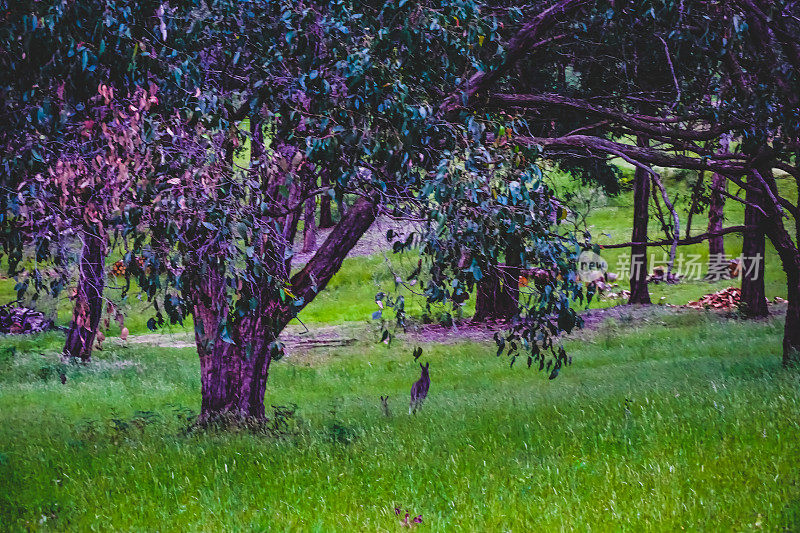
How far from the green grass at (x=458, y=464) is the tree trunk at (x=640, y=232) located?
12350 millimetres

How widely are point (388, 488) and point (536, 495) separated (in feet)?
4.52

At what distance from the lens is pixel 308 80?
7211 millimetres

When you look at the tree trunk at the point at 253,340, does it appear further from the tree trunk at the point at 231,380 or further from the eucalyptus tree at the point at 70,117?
Result: the eucalyptus tree at the point at 70,117

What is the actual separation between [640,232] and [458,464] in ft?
67.9

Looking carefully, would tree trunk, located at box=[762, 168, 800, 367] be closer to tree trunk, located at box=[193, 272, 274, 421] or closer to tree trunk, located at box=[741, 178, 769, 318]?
tree trunk, located at box=[193, 272, 274, 421]

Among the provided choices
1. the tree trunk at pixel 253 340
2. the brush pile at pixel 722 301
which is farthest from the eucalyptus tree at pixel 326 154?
the brush pile at pixel 722 301

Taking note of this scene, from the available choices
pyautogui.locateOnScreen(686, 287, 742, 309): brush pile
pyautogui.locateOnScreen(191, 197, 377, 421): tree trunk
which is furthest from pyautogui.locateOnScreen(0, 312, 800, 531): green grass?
pyautogui.locateOnScreen(686, 287, 742, 309): brush pile

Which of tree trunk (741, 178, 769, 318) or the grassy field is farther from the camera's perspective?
tree trunk (741, 178, 769, 318)

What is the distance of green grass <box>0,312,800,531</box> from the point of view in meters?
6.33

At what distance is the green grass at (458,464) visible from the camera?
6.33 m

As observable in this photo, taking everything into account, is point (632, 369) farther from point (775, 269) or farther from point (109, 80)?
point (775, 269)

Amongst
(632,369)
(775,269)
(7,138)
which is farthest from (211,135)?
(775,269)

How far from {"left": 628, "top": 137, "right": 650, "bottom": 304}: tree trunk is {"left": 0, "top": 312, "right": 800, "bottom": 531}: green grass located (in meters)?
12.4

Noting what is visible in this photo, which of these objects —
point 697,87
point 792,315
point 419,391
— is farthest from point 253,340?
point 792,315
